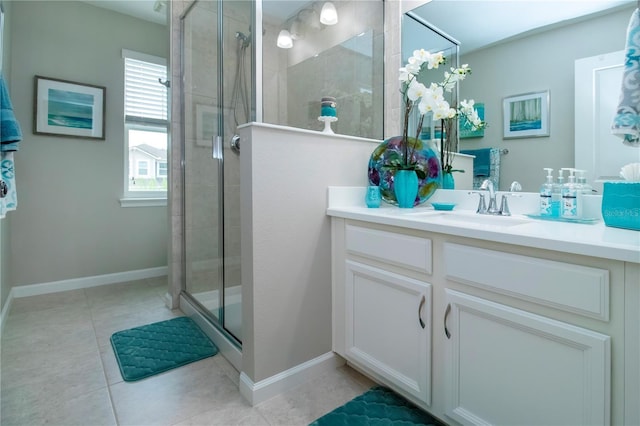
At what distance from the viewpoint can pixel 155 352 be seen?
1.82 m

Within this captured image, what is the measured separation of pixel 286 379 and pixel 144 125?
290 centimetres

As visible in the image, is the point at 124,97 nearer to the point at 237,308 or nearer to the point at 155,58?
the point at 155,58

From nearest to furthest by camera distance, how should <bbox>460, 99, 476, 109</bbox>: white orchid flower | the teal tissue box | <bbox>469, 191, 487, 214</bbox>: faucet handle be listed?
the teal tissue box
<bbox>469, 191, 487, 214</bbox>: faucet handle
<bbox>460, 99, 476, 109</bbox>: white orchid flower

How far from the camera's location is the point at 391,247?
1273 millimetres

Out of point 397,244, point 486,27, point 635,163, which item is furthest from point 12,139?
point 635,163

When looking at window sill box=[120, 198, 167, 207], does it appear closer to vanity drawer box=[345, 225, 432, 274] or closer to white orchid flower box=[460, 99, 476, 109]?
vanity drawer box=[345, 225, 432, 274]

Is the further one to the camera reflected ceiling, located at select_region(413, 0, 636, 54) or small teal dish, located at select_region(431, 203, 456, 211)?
small teal dish, located at select_region(431, 203, 456, 211)

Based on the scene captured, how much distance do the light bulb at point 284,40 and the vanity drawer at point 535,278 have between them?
1595 mm

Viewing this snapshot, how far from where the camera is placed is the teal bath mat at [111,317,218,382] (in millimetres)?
1658

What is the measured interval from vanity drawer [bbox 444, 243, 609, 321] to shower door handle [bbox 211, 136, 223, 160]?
1.52 meters

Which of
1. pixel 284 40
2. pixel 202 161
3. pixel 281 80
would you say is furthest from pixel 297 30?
pixel 202 161

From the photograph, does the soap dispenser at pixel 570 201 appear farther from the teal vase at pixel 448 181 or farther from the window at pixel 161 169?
the window at pixel 161 169

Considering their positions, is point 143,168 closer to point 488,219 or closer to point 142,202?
point 142,202

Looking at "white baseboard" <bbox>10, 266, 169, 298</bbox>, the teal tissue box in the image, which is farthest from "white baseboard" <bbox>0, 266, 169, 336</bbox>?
the teal tissue box
